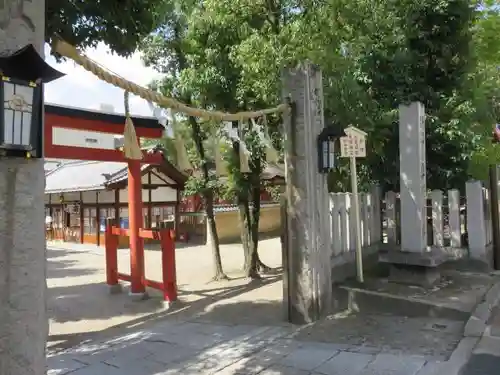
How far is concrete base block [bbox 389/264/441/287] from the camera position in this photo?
26.8ft

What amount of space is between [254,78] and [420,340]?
5585 mm

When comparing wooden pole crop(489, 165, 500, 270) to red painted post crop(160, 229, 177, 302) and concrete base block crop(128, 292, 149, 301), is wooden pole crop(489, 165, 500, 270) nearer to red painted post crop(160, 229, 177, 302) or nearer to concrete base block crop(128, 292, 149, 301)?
red painted post crop(160, 229, 177, 302)

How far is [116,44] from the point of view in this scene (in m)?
5.46

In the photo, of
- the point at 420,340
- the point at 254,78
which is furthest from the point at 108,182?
the point at 420,340

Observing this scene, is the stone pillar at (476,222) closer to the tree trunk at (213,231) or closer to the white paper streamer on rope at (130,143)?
the tree trunk at (213,231)

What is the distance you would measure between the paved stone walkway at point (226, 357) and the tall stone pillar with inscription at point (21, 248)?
2346 mm

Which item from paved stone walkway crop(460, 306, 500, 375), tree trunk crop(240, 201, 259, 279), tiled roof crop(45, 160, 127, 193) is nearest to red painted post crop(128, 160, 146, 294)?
tree trunk crop(240, 201, 259, 279)

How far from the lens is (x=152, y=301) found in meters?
9.80

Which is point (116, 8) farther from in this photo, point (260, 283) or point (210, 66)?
point (260, 283)

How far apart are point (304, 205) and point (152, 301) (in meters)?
4.81

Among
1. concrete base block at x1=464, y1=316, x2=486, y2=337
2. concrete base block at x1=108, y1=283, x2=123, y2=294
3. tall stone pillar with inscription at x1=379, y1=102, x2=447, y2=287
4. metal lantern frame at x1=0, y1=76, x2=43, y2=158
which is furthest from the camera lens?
concrete base block at x1=108, y1=283, x2=123, y2=294

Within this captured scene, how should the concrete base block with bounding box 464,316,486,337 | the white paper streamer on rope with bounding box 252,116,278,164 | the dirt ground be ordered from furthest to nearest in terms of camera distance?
1. the dirt ground
2. the white paper streamer on rope with bounding box 252,116,278,164
3. the concrete base block with bounding box 464,316,486,337

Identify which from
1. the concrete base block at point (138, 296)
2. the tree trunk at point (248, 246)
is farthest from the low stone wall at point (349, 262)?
the concrete base block at point (138, 296)

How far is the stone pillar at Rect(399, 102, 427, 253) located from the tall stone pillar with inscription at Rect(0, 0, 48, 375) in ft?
21.9
